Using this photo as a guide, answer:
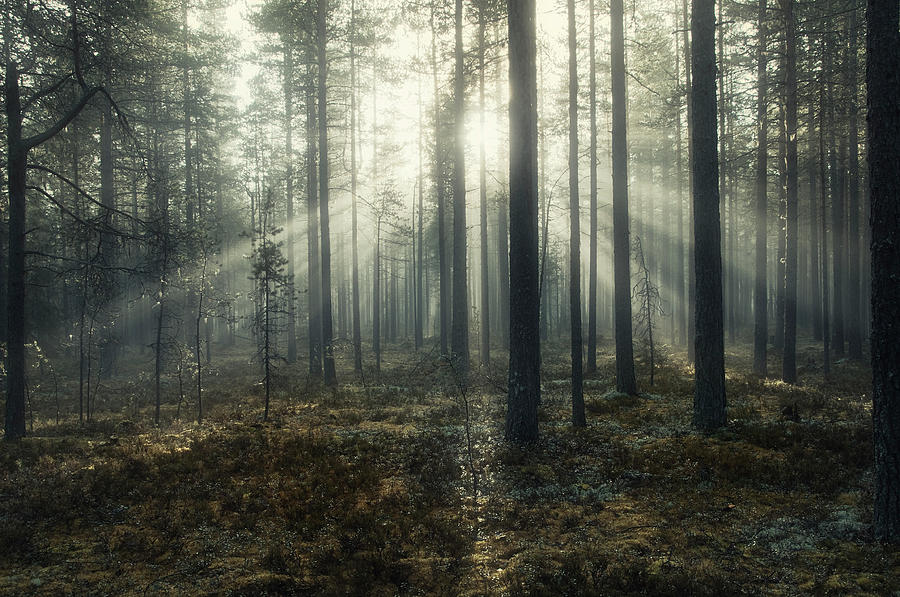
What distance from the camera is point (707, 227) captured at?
10.2m

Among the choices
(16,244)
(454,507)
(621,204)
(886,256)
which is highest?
(621,204)

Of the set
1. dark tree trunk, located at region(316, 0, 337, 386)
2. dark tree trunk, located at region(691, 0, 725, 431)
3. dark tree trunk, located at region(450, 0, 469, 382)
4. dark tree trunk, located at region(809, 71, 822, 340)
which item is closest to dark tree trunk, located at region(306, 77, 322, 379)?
dark tree trunk, located at region(316, 0, 337, 386)

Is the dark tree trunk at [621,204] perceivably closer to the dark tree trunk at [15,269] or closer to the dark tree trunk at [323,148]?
the dark tree trunk at [323,148]

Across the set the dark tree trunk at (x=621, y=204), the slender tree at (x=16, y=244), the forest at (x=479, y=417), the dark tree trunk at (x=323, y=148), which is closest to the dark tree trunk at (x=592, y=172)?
the forest at (x=479, y=417)

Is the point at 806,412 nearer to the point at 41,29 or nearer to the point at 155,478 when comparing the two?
the point at 155,478

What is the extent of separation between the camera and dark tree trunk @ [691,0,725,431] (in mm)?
10094

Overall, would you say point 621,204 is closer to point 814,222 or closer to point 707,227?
point 707,227

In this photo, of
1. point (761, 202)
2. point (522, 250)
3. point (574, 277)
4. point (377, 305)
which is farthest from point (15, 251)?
point (761, 202)

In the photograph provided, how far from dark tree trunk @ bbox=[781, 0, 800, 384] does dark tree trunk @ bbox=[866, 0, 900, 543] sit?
11.6 meters

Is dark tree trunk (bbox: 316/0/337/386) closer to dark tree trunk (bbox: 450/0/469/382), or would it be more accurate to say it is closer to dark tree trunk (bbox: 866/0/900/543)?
dark tree trunk (bbox: 450/0/469/382)

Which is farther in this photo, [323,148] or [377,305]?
[377,305]

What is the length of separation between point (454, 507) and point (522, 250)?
5.08 meters

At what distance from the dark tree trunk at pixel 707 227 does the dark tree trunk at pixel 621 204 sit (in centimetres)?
376

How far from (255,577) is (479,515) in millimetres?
3078
